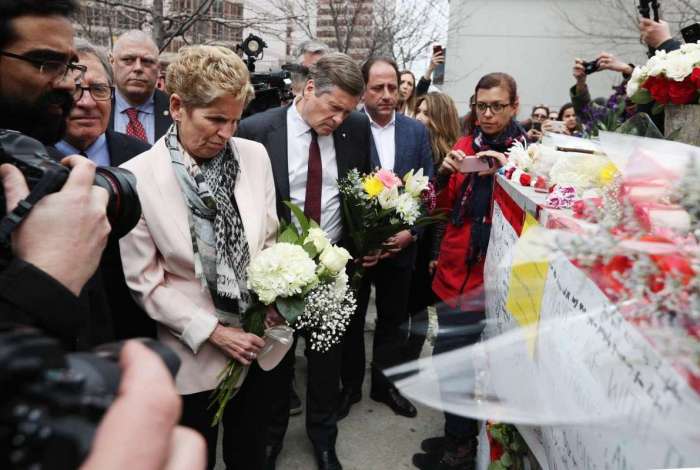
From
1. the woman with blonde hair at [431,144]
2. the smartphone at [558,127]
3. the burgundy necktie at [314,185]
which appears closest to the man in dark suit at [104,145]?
the burgundy necktie at [314,185]

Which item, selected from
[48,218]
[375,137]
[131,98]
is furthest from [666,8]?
[48,218]

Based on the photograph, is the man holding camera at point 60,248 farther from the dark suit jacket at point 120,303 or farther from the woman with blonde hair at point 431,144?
the woman with blonde hair at point 431,144

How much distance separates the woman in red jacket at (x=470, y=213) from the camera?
9.47ft

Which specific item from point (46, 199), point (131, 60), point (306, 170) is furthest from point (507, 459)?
point (131, 60)

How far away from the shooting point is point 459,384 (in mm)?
1322

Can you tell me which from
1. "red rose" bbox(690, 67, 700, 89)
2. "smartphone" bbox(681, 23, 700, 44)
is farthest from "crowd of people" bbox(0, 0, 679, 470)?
"red rose" bbox(690, 67, 700, 89)

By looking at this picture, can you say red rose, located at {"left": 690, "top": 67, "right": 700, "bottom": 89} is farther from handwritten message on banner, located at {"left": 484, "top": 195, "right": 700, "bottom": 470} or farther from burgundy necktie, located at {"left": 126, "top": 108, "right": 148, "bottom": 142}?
burgundy necktie, located at {"left": 126, "top": 108, "right": 148, "bottom": 142}

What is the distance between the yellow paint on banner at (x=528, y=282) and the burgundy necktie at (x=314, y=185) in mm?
1354

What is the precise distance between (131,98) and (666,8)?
13.3m

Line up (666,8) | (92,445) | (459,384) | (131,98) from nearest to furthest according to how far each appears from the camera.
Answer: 1. (92,445)
2. (459,384)
3. (131,98)
4. (666,8)

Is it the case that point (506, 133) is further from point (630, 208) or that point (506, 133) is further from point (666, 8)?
point (666, 8)

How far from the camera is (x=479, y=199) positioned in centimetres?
300

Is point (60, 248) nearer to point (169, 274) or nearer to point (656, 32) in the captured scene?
point (169, 274)

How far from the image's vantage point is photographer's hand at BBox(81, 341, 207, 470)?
23.6 inches
